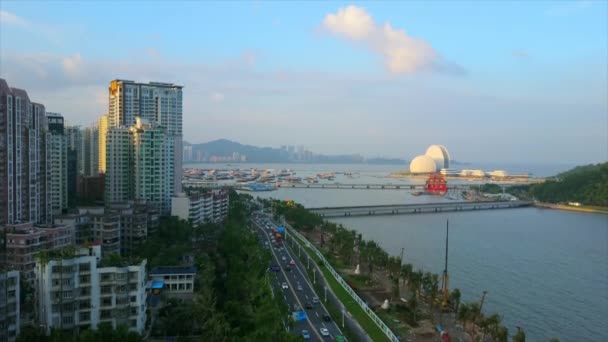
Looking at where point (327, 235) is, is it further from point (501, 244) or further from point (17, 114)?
point (17, 114)

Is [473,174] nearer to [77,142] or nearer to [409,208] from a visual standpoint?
[409,208]

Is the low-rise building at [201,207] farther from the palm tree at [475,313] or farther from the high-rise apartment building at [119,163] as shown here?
the palm tree at [475,313]

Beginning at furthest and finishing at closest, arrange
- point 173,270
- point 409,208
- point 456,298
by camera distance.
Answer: point 409,208 < point 173,270 < point 456,298

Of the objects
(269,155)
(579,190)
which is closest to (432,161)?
(579,190)

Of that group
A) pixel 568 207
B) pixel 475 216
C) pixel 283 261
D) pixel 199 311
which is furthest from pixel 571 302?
pixel 568 207

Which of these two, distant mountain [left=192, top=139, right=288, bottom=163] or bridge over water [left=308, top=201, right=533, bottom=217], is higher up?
distant mountain [left=192, top=139, right=288, bottom=163]

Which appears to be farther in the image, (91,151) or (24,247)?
(91,151)

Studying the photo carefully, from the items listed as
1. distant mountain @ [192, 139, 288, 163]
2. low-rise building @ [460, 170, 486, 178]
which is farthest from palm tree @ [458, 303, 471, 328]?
distant mountain @ [192, 139, 288, 163]

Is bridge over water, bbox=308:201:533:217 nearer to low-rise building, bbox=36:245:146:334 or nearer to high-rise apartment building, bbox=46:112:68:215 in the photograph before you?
high-rise apartment building, bbox=46:112:68:215
